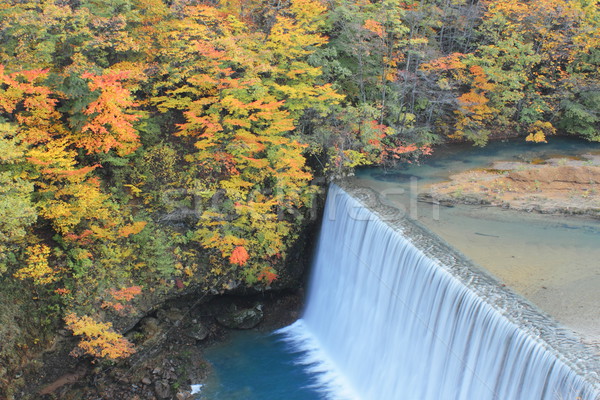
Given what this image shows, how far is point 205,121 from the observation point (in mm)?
13430

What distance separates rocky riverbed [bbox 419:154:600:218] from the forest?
2.87 metres

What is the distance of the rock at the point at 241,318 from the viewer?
14.9 m

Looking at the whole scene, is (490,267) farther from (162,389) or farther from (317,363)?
(162,389)

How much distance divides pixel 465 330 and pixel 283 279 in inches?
293

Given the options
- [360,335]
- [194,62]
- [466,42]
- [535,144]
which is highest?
[466,42]

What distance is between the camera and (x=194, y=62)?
46.6 ft

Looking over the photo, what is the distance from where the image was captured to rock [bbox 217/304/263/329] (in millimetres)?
14930

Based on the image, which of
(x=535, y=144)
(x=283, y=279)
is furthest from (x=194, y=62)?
(x=535, y=144)

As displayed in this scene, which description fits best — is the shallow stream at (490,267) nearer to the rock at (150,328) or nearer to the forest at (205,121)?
the rock at (150,328)

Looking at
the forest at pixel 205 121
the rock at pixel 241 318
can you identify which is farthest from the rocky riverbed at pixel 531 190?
the rock at pixel 241 318

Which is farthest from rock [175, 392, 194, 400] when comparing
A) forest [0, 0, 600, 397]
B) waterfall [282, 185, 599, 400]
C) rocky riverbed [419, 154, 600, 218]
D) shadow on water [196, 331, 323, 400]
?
rocky riverbed [419, 154, 600, 218]

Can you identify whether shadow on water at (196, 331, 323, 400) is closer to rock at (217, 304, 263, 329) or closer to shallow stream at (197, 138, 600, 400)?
shallow stream at (197, 138, 600, 400)

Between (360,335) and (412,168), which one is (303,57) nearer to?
(412,168)

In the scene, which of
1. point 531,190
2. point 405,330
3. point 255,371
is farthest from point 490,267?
point 255,371
